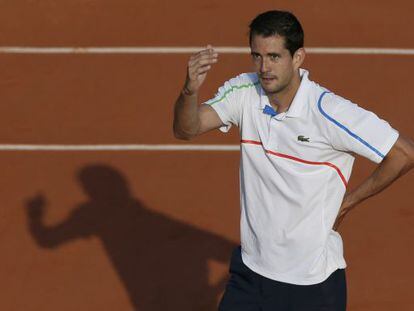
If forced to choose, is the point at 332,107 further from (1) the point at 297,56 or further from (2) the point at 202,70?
(2) the point at 202,70

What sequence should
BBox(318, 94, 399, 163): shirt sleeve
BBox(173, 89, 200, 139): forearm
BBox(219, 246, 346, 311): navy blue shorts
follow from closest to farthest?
BBox(318, 94, 399, 163): shirt sleeve < BBox(173, 89, 200, 139): forearm < BBox(219, 246, 346, 311): navy blue shorts

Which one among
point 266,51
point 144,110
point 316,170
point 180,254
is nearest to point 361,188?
point 316,170

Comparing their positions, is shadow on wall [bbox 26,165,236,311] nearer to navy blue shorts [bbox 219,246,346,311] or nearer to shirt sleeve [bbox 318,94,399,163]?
navy blue shorts [bbox 219,246,346,311]

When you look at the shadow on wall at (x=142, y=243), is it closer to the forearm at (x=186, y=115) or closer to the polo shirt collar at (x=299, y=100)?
the forearm at (x=186, y=115)

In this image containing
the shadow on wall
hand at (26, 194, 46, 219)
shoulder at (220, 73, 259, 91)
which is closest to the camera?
shoulder at (220, 73, 259, 91)

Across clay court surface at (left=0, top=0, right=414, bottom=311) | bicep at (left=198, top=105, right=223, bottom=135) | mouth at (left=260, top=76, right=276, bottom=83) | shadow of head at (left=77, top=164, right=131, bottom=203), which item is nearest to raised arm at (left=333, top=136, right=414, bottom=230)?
mouth at (left=260, top=76, right=276, bottom=83)

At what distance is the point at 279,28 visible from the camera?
554 cm

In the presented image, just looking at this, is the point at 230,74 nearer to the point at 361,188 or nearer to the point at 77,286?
the point at 77,286

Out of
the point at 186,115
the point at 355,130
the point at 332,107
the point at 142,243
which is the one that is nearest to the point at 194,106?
the point at 186,115

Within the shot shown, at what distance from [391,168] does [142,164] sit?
172 inches

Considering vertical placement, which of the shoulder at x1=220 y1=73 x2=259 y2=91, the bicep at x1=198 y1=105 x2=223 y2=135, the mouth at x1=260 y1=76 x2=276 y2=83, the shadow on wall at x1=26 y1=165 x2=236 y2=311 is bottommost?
the shadow on wall at x1=26 y1=165 x2=236 y2=311

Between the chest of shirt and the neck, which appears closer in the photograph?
the chest of shirt

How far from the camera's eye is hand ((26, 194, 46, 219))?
30.5 feet

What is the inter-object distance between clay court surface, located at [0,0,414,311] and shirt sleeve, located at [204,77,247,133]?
9.22ft
